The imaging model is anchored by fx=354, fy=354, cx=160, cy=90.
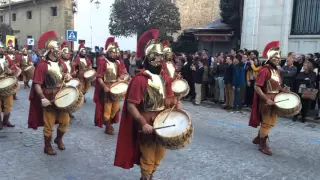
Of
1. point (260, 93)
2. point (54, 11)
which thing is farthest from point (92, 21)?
point (260, 93)

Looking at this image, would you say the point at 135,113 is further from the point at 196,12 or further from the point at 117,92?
the point at 196,12

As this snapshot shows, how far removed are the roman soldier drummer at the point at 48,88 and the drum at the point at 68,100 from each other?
146 mm

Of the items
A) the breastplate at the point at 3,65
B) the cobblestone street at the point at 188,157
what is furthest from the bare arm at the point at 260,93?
the breastplate at the point at 3,65

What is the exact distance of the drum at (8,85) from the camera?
291 inches

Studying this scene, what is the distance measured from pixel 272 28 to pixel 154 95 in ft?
43.9

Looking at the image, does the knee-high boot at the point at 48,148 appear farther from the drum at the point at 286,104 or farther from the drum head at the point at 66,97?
the drum at the point at 286,104

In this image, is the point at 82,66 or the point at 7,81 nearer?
the point at 7,81

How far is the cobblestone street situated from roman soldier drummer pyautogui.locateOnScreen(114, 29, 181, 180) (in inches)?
41.5

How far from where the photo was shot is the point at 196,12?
3159cm

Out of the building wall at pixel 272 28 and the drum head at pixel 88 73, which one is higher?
the building wall at pixel 272 28

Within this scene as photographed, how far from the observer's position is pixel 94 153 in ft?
20.5

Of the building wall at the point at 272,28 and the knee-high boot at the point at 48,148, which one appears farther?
the building wall at the point at 272,28

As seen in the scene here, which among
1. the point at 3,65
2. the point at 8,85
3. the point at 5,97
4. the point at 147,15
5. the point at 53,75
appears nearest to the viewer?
the point at 53,75

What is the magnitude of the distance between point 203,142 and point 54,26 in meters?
32.2
